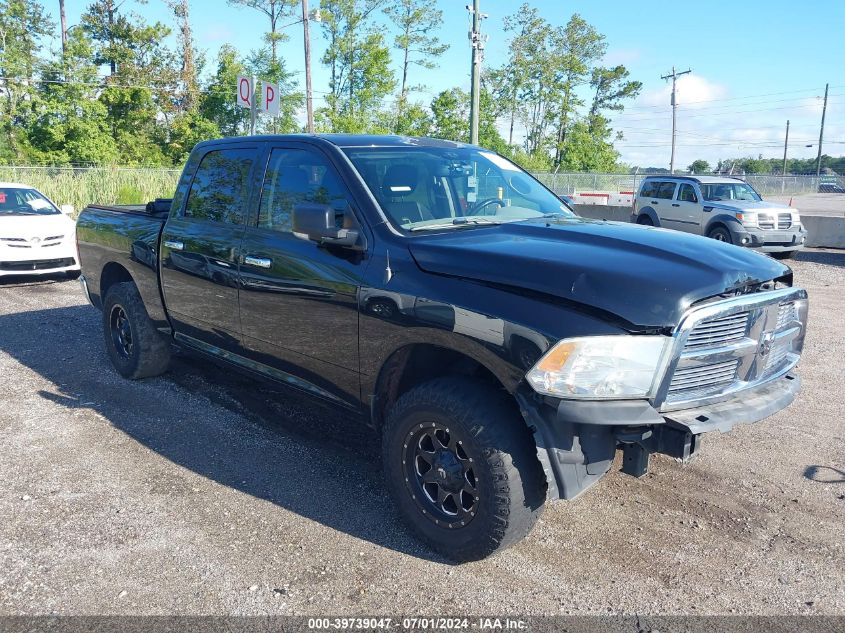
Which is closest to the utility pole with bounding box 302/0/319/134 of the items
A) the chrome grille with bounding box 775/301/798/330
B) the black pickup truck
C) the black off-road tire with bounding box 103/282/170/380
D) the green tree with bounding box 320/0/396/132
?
the green tree with bounding box 320/0/396/132

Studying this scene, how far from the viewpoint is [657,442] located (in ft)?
9.26

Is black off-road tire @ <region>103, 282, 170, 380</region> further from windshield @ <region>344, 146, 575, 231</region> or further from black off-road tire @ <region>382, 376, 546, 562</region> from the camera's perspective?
black off-road tire @ <region>382, 376, 546, 562</region>

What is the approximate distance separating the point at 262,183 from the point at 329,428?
177 cm

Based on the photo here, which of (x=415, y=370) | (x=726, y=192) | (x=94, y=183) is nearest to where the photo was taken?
(x=415, y=370)

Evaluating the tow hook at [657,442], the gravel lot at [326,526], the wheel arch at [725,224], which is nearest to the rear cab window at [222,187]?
the gravel lot at [326,526]

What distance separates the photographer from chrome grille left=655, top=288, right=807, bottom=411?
9.20ft

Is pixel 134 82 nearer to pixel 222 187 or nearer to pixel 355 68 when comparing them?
pixel 355 68

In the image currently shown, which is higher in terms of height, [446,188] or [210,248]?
[446,188]

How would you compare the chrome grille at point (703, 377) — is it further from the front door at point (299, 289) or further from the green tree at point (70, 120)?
the green tree at point (70, 120)

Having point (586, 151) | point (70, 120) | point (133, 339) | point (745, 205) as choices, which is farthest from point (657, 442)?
point (586, 151)

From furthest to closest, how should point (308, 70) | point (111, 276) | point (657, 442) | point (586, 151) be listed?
point (586, 151)
point (308, 70)
point (111, 276)
point (657, 442)

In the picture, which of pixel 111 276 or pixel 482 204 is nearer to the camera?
pixel 482 204

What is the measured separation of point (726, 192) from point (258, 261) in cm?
1474

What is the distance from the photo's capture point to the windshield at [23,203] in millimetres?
11070
